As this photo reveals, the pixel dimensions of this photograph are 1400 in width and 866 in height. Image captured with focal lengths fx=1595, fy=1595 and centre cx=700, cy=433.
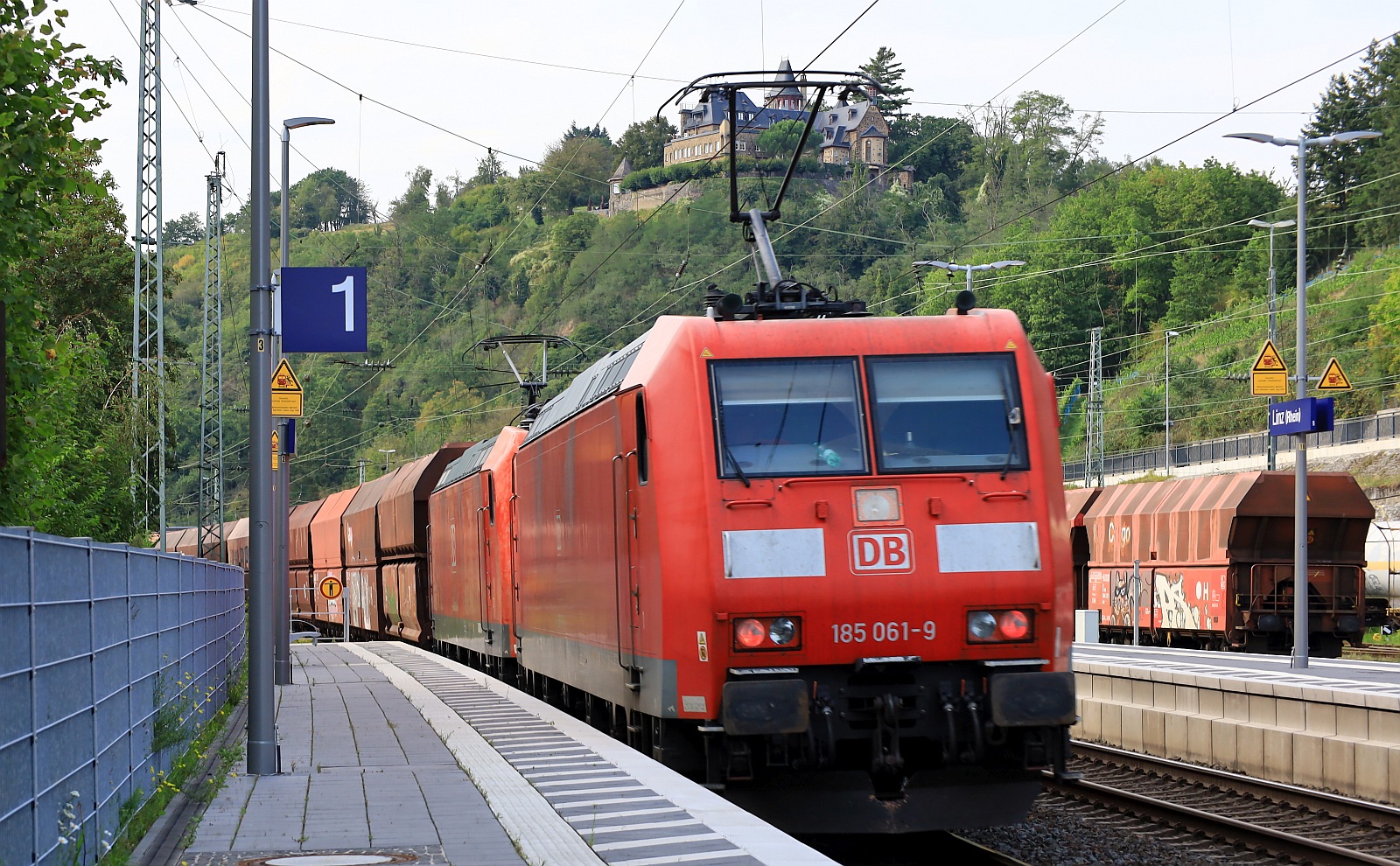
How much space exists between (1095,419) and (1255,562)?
39729mm

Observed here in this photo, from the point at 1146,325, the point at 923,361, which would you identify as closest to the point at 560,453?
the point at 923,361

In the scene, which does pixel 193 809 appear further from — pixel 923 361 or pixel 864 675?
pixel 923 361

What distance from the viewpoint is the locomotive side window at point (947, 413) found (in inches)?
394

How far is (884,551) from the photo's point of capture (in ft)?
32.0

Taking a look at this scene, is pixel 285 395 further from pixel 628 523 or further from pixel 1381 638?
pixel 1381 638

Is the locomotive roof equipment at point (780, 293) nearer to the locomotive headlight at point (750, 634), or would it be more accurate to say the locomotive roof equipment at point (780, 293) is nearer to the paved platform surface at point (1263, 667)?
the locomotive headlight at point (750, 634)

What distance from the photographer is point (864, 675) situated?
9.59m

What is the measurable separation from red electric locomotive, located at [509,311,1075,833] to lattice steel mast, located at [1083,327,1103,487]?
34084 mm

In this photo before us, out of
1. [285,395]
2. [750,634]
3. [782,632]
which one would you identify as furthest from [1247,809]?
[285,395]

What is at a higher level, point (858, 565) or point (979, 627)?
point (858, 565)

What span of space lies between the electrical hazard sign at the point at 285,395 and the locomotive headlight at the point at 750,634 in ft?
41.7

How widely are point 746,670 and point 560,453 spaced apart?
5829mm

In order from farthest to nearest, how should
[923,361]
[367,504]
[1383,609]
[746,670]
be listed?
[367,504] → [1383,609] → [923,361] → [746,670]

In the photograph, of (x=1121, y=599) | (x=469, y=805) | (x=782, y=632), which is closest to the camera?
(x=469, y=805)
